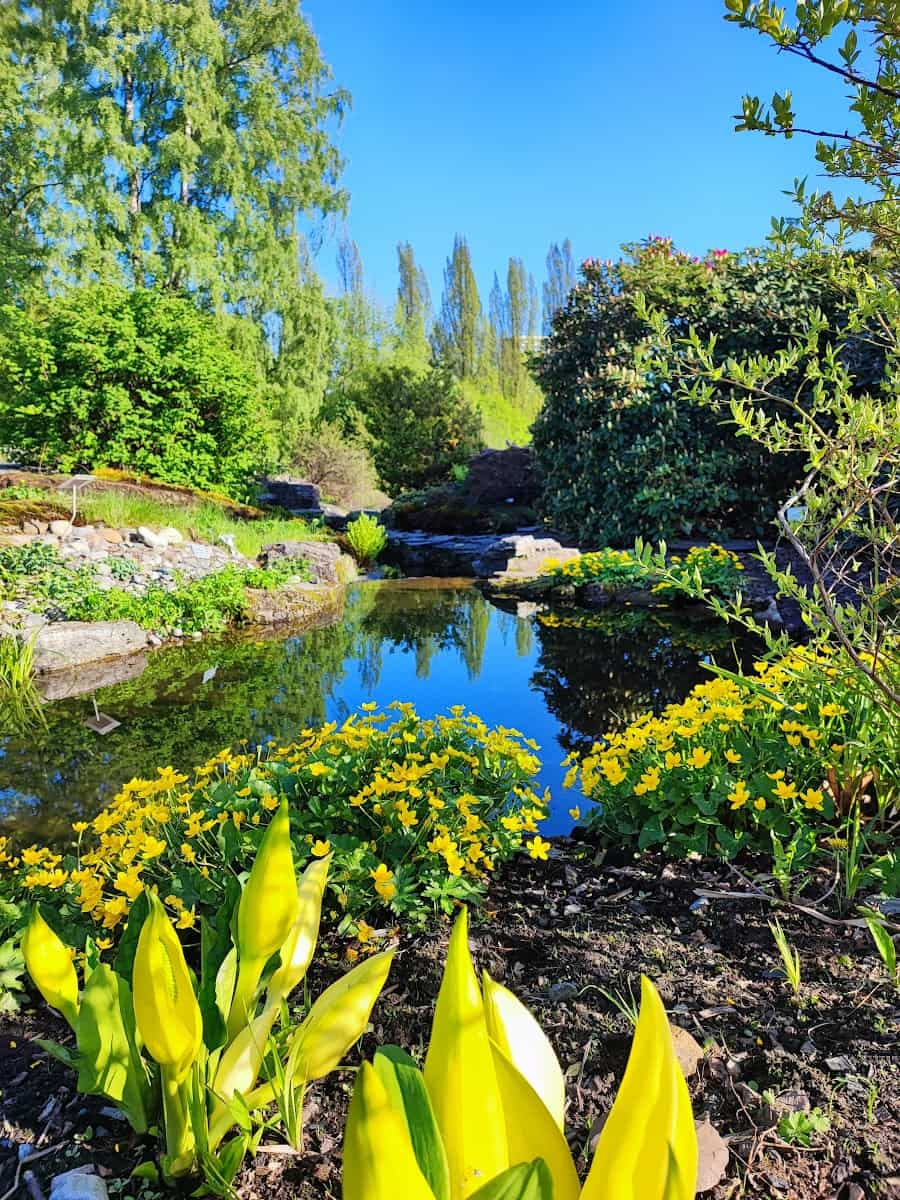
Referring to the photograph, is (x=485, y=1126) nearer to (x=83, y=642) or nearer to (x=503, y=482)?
(x=83, y=642)

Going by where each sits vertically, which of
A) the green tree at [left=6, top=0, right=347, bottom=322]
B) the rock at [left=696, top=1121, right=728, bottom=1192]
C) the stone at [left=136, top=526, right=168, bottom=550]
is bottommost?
the rock at [left=696, top=1121, right=728, bottom=1192]

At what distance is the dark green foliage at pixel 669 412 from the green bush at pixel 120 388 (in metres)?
5.94

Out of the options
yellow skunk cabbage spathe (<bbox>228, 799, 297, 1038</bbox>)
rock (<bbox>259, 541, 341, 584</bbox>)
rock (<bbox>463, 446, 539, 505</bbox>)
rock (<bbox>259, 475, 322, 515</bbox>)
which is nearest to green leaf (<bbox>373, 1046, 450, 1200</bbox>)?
yellow skunk cabbage spathe (<bbox>228, 799, 297, 1038</bbox>)

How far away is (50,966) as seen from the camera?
115cm

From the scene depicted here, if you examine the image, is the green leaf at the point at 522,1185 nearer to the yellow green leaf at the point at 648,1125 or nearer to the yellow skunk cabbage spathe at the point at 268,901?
the yellow green leaf at the point at 648,1125

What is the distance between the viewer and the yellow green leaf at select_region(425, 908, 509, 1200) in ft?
2.63

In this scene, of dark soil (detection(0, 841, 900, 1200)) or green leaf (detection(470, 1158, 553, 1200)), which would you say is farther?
dark soil (detection(0, 841, 900, 1200))

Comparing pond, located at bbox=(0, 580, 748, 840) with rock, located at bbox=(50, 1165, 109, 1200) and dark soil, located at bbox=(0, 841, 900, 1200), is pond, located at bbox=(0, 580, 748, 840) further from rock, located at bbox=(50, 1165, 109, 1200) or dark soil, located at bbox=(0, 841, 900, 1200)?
rock, located at bbox=(50, 1165, 109, 1200)

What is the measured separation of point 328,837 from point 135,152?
18.6 m

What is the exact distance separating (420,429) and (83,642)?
570 inches

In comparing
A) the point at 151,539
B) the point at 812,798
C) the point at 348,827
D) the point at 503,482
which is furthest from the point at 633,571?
the point at 503,482

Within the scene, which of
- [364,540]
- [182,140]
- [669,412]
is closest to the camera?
[669,412]

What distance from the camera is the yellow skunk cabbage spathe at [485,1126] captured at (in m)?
0.63

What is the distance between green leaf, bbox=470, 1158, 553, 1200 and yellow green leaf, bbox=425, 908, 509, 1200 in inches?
8.5
